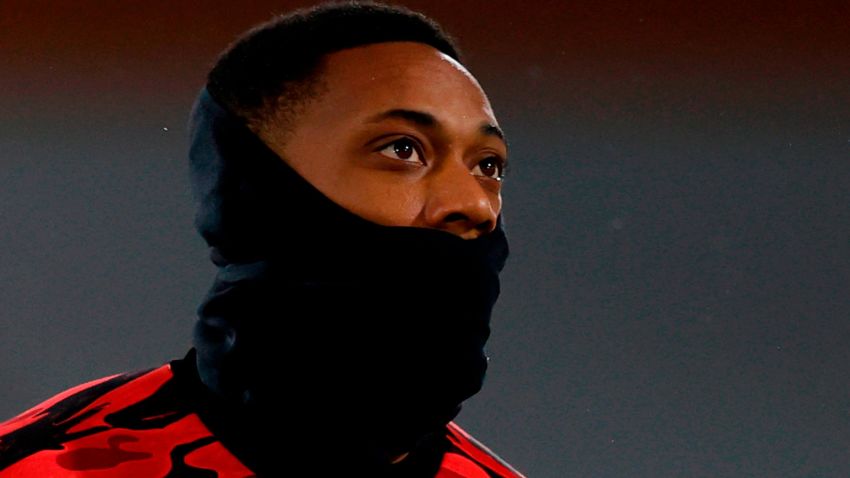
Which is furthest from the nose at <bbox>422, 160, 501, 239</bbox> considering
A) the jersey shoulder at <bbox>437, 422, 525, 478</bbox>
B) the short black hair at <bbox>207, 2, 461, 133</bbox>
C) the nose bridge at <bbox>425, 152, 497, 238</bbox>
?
the jersey shoulder at <bbox>437, 422, 525, 478</bbox>

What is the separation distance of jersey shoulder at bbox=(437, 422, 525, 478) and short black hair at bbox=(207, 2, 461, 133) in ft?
1.23

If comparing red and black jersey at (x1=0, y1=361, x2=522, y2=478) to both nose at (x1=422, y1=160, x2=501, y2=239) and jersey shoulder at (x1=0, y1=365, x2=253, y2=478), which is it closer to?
jersey shoulder at (x1=0, y1=365, x2=253, y2=478)

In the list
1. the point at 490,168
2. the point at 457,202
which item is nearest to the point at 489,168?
the point at 490,168

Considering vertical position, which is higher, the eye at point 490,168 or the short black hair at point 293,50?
the short black hair at point 293,50

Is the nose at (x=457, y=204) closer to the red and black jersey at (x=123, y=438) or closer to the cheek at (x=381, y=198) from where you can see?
the cheek at (x=381, y=198)

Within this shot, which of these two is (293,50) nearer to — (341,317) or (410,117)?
(410,117)

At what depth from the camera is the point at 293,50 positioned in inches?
34.0

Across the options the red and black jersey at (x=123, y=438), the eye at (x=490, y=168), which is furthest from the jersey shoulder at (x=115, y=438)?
the eye at (x=490, y=168)

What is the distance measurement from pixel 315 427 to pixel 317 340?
0.24 ft

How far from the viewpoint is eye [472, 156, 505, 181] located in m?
0.86

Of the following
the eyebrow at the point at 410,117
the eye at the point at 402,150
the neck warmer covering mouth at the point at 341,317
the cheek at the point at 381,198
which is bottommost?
the neck warmer covering mouth at the point at 341,317

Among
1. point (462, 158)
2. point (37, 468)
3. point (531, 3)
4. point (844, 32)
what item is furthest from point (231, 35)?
point (844, 32)

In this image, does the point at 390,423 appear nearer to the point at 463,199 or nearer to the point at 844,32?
the point at 463,199

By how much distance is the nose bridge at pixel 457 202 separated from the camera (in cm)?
78
